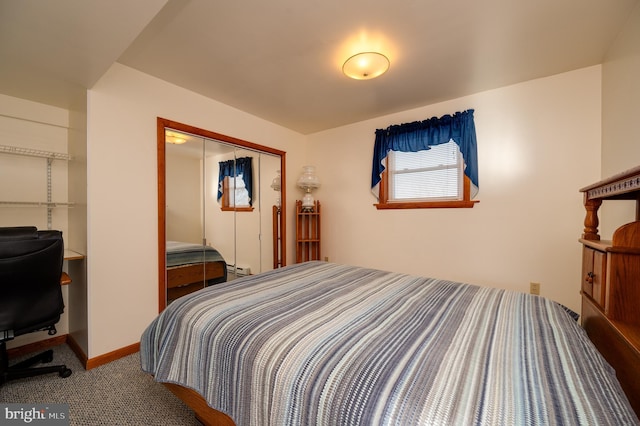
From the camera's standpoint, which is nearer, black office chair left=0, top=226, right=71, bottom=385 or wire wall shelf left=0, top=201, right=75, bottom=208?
black office chair left=0, top=226, right=71, bottom=385

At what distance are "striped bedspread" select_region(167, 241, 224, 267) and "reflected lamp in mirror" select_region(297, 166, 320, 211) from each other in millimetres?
1368

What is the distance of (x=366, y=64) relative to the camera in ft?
6.28

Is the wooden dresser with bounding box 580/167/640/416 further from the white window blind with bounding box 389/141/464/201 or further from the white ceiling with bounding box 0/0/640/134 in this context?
the white window blind with bounding box 389/141/464/201

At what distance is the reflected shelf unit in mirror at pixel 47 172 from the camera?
198 cm

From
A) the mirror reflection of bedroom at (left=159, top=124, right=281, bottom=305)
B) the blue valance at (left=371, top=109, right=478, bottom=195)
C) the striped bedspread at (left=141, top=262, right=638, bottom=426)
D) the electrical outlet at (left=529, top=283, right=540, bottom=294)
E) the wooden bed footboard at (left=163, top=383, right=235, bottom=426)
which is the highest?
the blue valance at (left=371, top=109, right=478, bottom=195)

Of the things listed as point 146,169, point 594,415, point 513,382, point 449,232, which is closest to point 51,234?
point 146,169

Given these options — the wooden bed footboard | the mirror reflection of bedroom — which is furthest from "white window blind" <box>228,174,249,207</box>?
the wooden bed footboard

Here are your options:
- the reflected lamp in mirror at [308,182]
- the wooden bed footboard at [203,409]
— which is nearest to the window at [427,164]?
the reflected lamp in mirror at [308,182]

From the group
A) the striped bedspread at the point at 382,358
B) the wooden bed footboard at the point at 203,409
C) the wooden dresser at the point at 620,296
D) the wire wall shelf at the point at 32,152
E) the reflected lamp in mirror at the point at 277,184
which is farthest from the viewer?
the reflected lamp in mirror at the point at 277,184

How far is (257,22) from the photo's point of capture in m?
1.65

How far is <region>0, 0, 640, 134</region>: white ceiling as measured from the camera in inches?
54.0

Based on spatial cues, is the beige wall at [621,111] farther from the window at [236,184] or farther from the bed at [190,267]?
the bed at [190,267]

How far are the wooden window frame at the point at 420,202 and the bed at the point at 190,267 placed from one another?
211cm

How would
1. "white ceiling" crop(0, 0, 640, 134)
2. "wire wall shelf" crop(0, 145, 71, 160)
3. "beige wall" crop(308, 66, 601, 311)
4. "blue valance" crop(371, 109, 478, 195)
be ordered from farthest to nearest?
"blue valance" crop(371, 109, 478, 195)
"beige wall" crop(308, 66, 601, 311)
"wire wall shelf" crop(0, 145, 71, 160)
"white ceiling" crop(0, 0, 640, 134)
